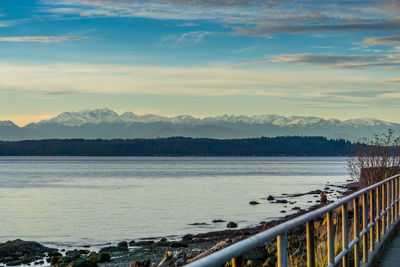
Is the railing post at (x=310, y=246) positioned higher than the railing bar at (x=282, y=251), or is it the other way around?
the railing bar at (x=282, y=251)

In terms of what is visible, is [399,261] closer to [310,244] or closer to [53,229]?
[310,244]

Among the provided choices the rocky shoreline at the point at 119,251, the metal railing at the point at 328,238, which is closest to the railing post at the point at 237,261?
the metal railing at the point at 328,238

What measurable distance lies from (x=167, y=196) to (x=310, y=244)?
60.7 metres

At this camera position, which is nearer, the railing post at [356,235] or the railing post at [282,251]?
the railing post at [282,251]

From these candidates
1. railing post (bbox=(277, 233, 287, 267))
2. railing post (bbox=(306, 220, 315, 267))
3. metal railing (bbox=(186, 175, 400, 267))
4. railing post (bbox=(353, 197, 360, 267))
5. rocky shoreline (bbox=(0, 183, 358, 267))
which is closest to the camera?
metal railing (bbox=(186, 175, 400, 267))

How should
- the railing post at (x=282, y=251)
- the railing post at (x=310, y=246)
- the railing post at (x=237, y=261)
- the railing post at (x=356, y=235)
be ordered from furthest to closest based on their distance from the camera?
the railing post at (x=356, y=235)
the railing post at (x=310, y=246)
the railing post at (x=282, y=251)
the railing post at (x=237, y=261)

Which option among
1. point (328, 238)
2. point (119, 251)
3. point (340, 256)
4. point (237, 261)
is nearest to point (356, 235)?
point (340, 256)

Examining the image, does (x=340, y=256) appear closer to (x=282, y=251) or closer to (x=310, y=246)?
(x=310, y=246)

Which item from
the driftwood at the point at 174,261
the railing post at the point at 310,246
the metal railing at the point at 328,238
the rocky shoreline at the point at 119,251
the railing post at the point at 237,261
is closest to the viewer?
the metal railing at the point at 328,238

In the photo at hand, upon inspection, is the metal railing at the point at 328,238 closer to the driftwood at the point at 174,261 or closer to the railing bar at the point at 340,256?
the railing bar at the point at 340,256

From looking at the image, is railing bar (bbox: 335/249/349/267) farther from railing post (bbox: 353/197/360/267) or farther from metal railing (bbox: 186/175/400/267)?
railing post (bbox: 353/197/360/267)

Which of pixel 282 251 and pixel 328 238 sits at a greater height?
pixel 282 251

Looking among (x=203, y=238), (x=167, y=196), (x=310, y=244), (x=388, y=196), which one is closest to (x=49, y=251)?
(x=203, y=238)

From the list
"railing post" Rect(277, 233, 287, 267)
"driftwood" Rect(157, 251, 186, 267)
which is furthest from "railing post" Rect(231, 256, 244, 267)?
"driftwood" Rect(157, 251, 186, 267)
